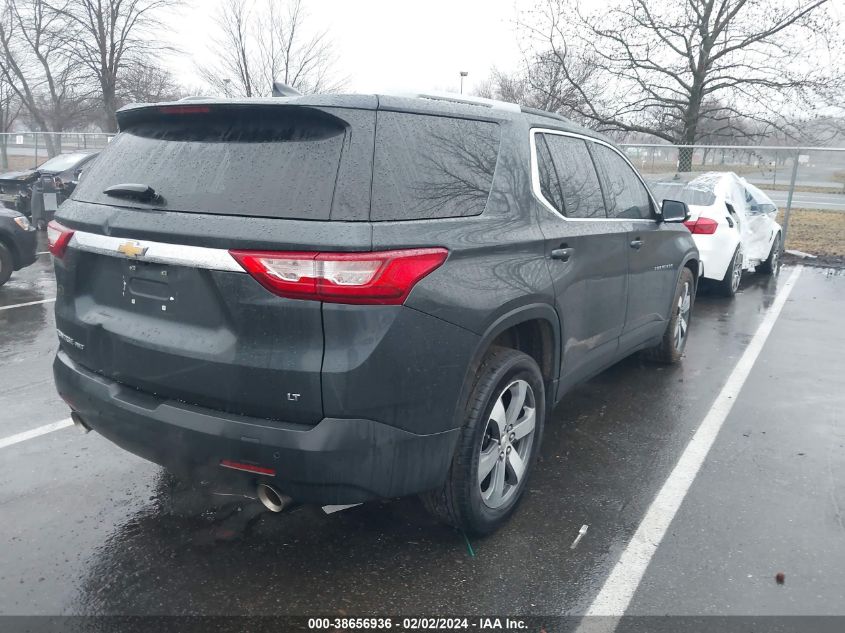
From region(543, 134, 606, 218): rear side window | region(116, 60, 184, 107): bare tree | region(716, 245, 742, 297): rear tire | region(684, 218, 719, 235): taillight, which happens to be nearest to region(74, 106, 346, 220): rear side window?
region(543, 134, 606, 218): rear side window

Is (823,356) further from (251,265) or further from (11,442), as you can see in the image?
(11,442)

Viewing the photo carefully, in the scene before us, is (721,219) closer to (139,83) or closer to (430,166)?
(430,166)

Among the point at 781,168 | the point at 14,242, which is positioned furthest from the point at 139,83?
the point at 781,168

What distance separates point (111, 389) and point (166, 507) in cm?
88

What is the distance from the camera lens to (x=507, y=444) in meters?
3.22

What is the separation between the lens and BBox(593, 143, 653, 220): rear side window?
4289mm

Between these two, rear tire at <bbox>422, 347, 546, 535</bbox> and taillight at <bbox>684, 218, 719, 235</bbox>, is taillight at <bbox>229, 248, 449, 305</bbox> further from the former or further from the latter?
taillight at <bbox>684, 218, 719, 235</bbox>

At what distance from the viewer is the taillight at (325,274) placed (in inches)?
91.6

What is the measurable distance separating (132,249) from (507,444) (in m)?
1.84

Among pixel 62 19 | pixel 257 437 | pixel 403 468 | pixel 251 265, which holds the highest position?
pixel 62 19

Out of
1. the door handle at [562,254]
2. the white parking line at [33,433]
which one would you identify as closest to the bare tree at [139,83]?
the white parking line at [33,433]

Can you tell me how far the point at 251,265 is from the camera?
236 centimetres

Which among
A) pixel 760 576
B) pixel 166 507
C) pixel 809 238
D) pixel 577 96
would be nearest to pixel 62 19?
pixel 577 96

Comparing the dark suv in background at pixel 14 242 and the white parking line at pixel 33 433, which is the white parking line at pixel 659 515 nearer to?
the white parking line at pixel 33 433
